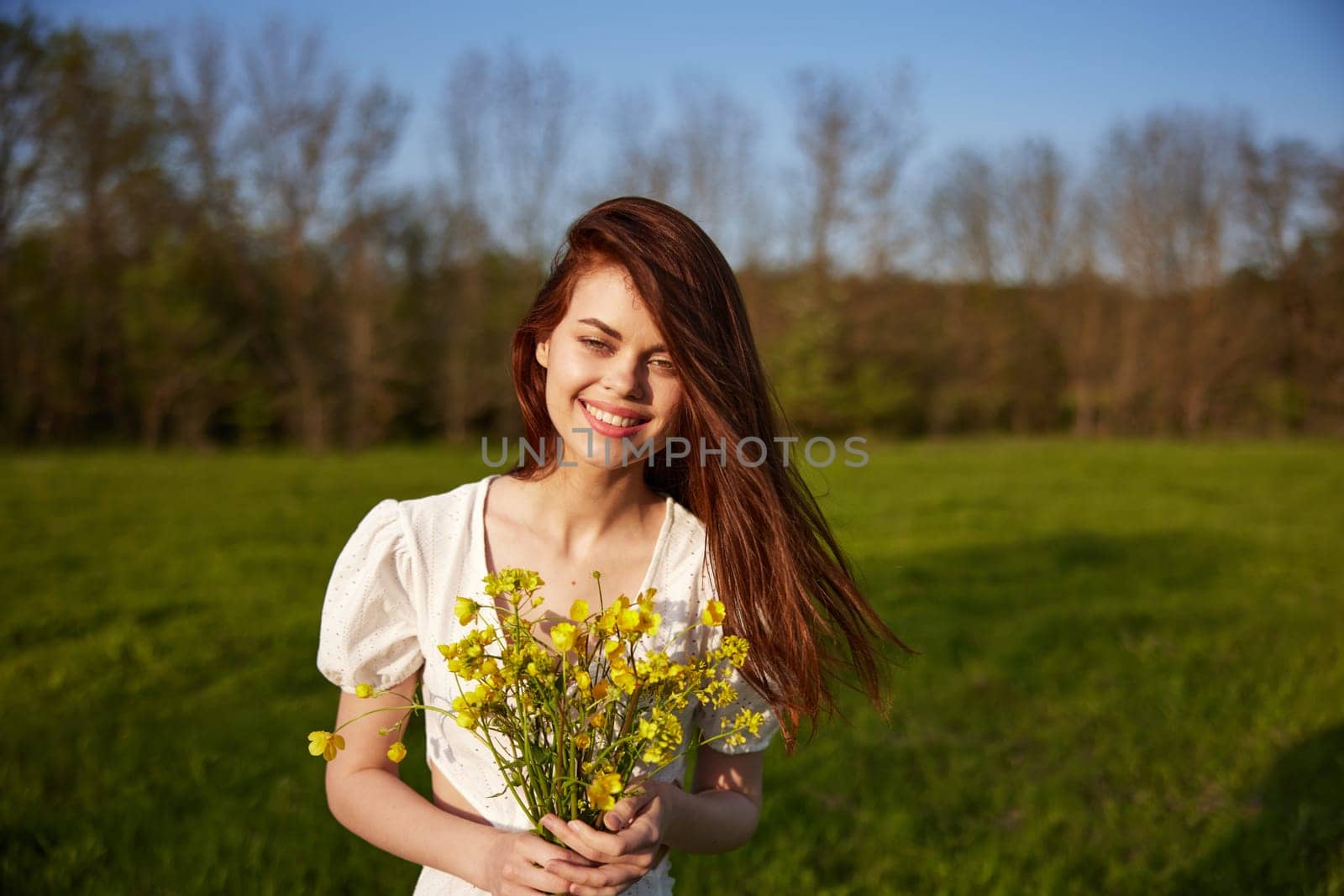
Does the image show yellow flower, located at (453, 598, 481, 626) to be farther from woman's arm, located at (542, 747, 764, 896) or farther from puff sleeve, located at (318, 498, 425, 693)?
puff sleeve, located at (318, 498, 425, 693)

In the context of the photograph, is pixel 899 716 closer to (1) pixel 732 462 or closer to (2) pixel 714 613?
(1) pixel 732 462

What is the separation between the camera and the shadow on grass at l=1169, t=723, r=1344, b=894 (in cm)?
354

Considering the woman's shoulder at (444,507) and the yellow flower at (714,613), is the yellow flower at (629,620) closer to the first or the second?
the yellow flower at (714,613)

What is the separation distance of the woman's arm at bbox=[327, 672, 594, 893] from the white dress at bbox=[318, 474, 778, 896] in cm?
8

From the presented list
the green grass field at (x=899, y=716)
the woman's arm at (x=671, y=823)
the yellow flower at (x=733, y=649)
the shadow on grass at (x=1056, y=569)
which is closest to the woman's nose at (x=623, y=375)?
the yellow flower at (x=733, y=649)

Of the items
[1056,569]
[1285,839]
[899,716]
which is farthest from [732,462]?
[1056,569]

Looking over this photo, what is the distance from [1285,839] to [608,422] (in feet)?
11.4

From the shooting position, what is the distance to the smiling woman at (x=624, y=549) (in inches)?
69.2

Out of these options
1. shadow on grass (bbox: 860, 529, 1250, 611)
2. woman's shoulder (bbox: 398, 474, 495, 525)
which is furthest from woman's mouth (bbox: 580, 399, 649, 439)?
shadow on grass (bbox: 860, 529, 1250, 611)

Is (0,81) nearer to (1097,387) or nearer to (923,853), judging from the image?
→ (923,853)

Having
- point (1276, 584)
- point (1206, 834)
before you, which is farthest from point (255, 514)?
point (1276, 584)

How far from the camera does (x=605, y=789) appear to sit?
4.46 feet

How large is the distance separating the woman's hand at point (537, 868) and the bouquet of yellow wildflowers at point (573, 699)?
0.04m

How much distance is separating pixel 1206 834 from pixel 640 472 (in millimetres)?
3111
